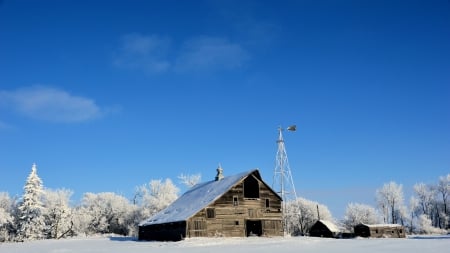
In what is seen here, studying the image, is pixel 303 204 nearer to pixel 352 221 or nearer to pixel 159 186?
pixel 352 221

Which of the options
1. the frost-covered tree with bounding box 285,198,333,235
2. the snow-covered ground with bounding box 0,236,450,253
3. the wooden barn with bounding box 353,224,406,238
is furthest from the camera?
the frost-covered tree with bounding box 285,198,333,235

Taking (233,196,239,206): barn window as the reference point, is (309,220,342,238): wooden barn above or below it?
below

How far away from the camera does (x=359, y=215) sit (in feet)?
318

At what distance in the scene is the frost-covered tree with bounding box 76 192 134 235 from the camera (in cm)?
8500

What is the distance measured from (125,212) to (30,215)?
92.4 ft

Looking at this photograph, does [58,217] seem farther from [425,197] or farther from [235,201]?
[425,197]

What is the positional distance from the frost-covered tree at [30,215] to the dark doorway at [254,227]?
30274mm

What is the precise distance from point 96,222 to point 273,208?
162 ft

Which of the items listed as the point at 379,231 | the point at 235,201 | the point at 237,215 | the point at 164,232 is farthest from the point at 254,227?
the point at 379,231

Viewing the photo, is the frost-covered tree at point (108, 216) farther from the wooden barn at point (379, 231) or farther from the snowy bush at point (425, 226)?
the snowy bush at point (425, 226)

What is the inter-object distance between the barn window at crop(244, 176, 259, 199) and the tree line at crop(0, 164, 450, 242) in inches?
444

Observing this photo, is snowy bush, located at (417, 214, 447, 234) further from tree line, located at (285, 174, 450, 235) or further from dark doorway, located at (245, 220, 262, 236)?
dark doorway, located at (245, 220, 262, 236)

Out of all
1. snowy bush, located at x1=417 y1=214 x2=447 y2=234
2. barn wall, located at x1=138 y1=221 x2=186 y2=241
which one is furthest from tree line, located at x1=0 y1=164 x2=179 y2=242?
snowy bush, located at x1=417 y1=214 x2=447 y2=234

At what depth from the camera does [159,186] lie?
85938 millimetres
